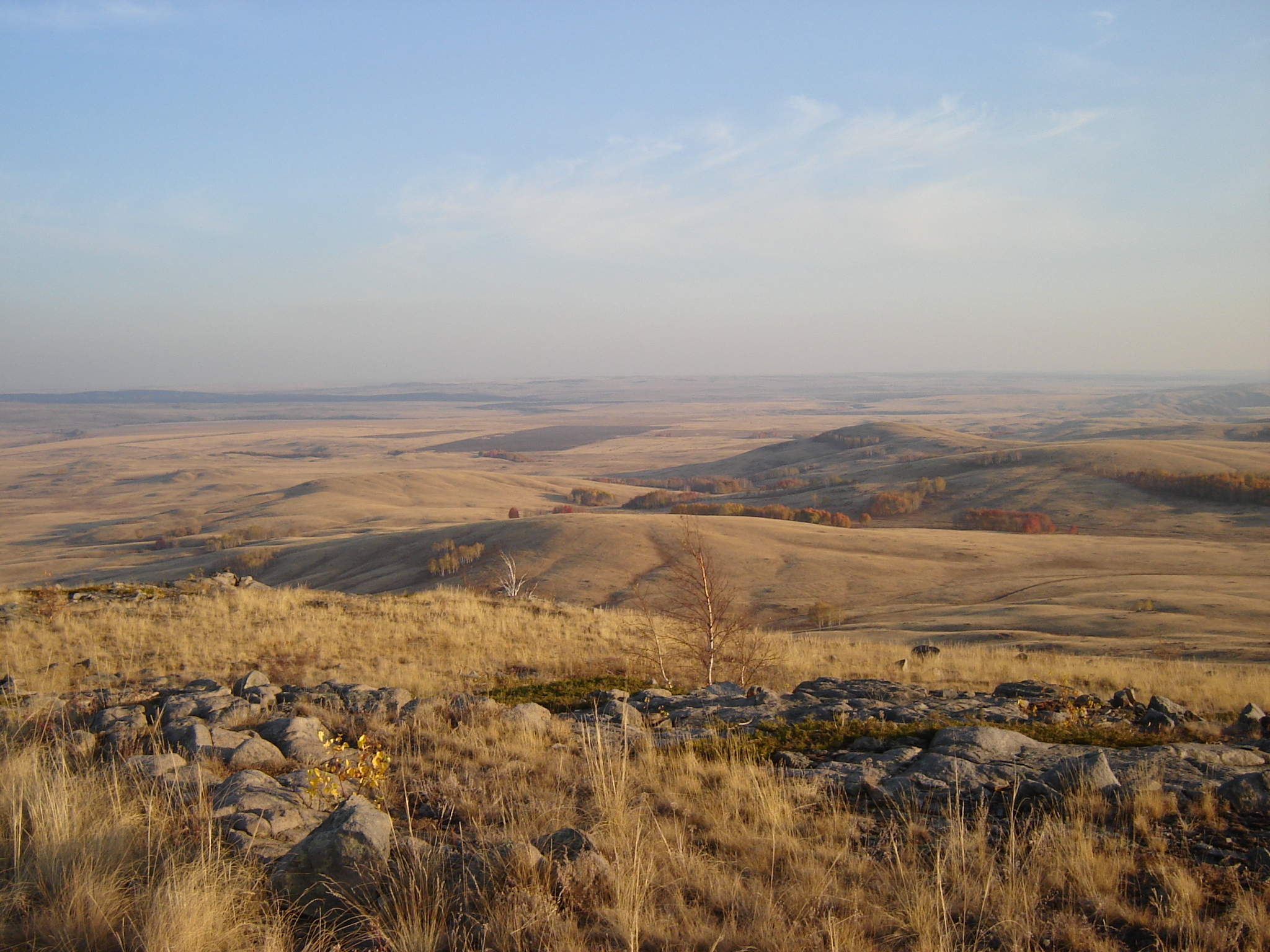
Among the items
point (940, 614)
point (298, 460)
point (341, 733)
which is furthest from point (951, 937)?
point (298, 460)

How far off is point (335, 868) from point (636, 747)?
10.6ft

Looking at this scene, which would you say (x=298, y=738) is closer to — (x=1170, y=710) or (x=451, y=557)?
(x=1170, y=710)

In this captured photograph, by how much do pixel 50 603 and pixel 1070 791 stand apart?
18.0 metres

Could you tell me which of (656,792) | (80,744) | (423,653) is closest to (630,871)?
(656,792)

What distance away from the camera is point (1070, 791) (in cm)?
527

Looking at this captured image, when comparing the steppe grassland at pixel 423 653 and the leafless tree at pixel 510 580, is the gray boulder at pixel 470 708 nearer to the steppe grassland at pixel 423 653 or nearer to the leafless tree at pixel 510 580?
the steppe grassland at pixel 423 653

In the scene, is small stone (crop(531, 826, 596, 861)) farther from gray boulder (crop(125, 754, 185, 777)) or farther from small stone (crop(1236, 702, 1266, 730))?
small stone (crop(1236, 702, 1266, 730))

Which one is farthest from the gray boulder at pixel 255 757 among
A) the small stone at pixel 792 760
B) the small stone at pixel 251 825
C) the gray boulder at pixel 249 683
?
the small stone at pixel 792 760

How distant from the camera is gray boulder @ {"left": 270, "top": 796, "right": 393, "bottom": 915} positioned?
388 centimetres

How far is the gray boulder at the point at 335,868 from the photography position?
12.7 feet

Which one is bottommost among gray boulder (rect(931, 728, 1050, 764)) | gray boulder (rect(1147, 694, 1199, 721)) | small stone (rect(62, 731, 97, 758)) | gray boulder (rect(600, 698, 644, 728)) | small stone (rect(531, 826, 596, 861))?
gray boulder (rect(1147, 694, 1199, 721))

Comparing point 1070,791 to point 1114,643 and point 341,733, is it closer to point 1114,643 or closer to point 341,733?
point 341,733

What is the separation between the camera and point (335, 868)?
13.1 feet

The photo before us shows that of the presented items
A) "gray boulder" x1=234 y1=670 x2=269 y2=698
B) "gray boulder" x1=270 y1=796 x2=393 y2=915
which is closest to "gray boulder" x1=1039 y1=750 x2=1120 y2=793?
"gray boulder" x1=270 y1=796 x2=393 y2=915
